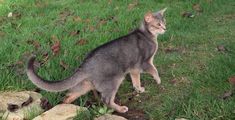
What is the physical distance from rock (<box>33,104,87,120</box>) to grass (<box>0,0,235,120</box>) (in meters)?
0.38

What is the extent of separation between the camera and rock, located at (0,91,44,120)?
4297 mm

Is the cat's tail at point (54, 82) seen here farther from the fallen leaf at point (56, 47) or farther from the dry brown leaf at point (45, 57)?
the fallen leaf at point (56, 47)

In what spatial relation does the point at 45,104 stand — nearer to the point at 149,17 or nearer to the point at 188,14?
the point at 149,17

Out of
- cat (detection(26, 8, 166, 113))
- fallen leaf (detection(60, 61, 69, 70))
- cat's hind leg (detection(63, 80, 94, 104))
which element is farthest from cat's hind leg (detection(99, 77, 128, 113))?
fallen leaf (detection(60, 61, 69, 70))

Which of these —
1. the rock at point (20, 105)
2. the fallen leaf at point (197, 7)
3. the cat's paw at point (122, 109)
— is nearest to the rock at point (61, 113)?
the rock at point (20, 105)

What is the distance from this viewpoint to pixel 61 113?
4.14 meters

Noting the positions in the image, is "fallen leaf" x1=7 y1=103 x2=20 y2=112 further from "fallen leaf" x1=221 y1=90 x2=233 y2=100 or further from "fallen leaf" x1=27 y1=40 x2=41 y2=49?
"fallen leaf" x1=221 y1=90 x2=233 y2=100

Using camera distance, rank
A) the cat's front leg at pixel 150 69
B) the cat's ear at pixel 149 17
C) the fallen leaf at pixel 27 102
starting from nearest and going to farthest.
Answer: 1. the fallen leaf at pixel 27 102
2. the cat's front leg at pixel 150 69
3. the cat's ear at pixel 149 17

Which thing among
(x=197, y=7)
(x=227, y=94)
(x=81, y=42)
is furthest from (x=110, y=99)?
(x=197, y=7)

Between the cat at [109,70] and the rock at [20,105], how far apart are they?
0.96ft

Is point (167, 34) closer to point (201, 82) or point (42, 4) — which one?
point (201, 82)

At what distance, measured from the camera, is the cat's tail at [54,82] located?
13.5 feet

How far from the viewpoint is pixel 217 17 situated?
25.4 ft

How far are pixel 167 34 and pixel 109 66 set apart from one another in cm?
243
